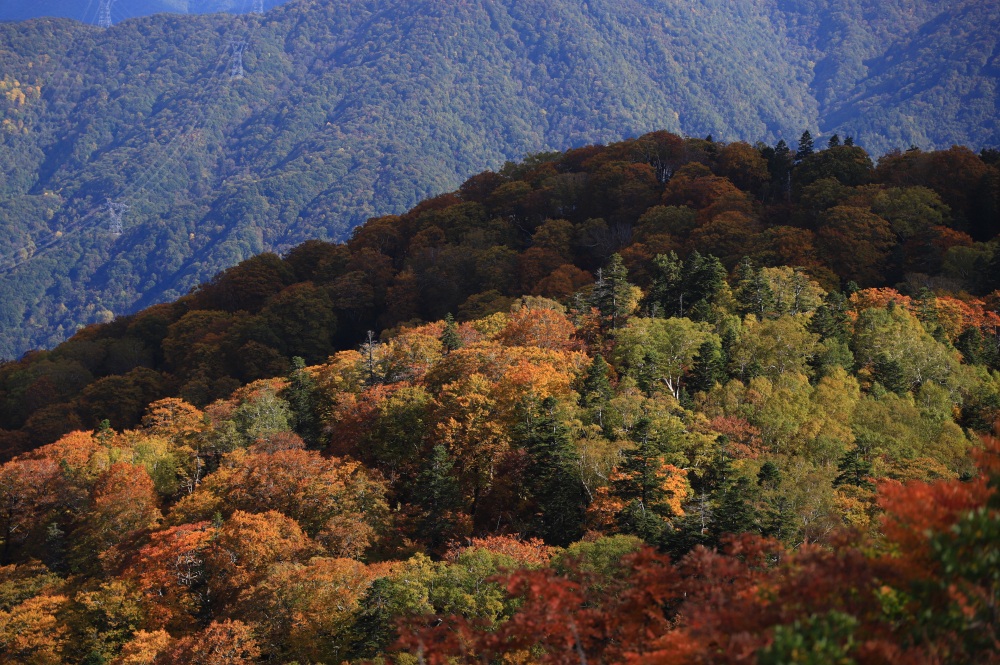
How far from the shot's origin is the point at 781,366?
50.4 metres

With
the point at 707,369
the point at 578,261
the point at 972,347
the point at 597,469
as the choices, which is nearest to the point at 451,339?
the point at 707,369

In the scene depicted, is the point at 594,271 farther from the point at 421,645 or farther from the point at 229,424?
the point at 421,645

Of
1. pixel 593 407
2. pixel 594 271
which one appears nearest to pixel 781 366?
pixel 593 407

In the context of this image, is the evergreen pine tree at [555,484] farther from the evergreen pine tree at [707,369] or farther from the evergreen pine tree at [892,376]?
the evergreen pine tree at [892,376]

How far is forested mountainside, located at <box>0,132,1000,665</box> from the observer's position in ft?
51.0

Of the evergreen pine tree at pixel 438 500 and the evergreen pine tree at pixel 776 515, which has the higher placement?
the evergreen pine tree at pixel 438 500

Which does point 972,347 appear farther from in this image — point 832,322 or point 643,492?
point 643,492

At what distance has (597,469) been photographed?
3788 centimetres

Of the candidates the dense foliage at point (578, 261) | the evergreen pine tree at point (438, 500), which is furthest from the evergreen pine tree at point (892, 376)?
the evergreen pine tree at point (438, 500)

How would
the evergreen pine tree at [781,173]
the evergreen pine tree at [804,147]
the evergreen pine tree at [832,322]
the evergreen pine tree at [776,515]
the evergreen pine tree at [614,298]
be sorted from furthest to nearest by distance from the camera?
the evergreen pine tree at [781,173] → the evergreen pine tree at [804,147] → the evergreen pine tree at [614,298] → the evergreen pine tree at [832,322] → the evergreen pine tree at [776,515]

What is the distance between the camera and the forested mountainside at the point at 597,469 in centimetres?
1555

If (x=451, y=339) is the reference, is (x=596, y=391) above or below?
below

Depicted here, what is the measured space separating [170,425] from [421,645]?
4821 centimetres

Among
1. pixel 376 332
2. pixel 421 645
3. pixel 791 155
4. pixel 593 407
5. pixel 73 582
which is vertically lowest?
pixel 421 645
